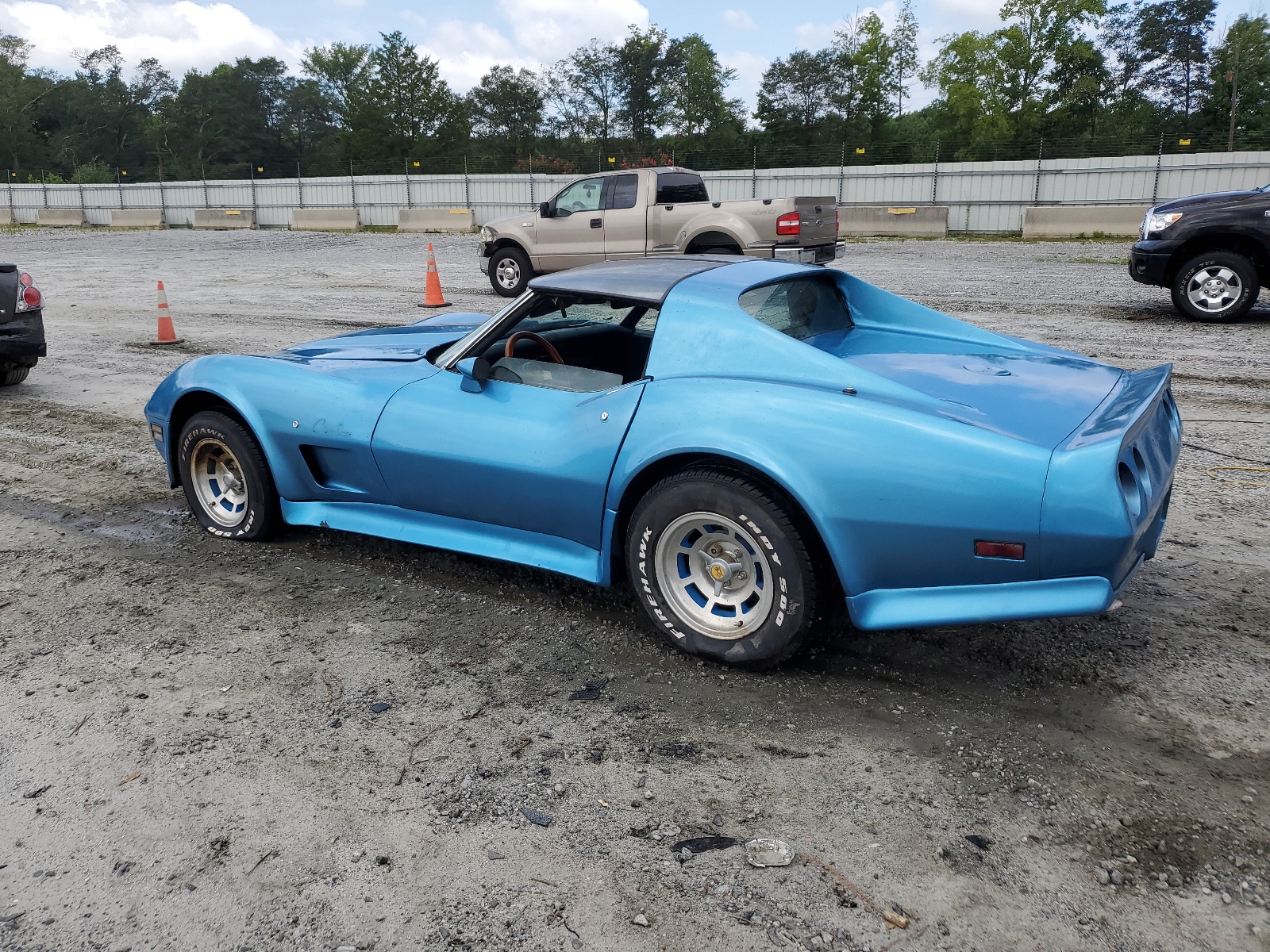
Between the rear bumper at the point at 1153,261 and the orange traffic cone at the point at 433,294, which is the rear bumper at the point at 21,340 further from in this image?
the rear bumper at the point at 1153,261

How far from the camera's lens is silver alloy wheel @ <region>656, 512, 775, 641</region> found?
3270 mm

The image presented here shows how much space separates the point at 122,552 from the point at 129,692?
5.03ft

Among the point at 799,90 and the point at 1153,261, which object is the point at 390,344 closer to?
the point at 1153,261

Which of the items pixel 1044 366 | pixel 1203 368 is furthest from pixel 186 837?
A: pixel 1203 368

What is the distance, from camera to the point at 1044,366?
3799 mm

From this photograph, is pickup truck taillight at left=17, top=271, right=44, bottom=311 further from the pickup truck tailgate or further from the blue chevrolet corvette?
the pickup truck tailgate

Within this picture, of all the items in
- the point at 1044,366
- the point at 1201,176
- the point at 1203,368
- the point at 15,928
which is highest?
the point at 1201,176

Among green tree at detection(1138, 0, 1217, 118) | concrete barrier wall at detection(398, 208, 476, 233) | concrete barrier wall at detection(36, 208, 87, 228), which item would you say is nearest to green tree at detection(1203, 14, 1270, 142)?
green tree at detection(1138, 0, 1217, 118)

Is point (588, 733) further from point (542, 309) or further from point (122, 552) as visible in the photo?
point (122, 552)

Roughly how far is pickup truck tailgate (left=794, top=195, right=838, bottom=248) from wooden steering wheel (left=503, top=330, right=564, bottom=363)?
918cm

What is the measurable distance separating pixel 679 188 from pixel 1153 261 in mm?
6030

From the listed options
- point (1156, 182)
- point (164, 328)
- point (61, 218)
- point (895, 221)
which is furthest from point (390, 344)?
point (61, 218)

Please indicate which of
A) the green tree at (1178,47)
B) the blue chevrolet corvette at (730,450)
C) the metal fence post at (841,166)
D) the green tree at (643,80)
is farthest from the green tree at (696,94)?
the blue chevrolet corvette at (730,450)

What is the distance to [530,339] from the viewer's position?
13.4 ft
